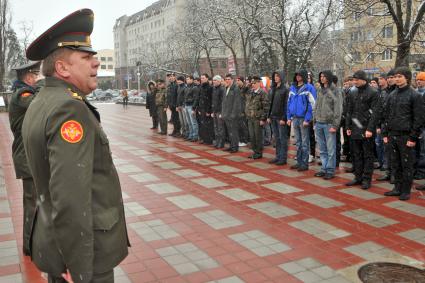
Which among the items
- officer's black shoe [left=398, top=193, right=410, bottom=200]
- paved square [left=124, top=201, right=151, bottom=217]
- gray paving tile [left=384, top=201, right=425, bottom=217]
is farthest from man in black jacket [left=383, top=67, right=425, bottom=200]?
paved square [left=124, top=201, right=151, bottom=217]

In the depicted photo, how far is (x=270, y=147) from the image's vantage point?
476 inches

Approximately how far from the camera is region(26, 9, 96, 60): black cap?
6.52 ft

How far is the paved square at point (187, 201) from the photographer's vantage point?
6.43 m

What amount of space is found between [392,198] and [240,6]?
1840 cm

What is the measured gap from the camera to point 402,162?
21.7 ft

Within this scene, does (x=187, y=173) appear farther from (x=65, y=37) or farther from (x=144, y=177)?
(x=65, y=37)

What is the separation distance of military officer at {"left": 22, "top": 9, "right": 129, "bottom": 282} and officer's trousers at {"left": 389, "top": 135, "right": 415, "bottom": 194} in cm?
564

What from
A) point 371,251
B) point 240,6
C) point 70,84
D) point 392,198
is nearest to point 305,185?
point 392,198

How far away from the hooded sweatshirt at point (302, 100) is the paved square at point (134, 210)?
4015 mm

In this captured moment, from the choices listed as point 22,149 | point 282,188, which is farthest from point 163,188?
point 22,149

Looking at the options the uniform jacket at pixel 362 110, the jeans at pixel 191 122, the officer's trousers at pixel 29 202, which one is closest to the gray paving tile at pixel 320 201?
the uniform jacket at pixel 362 110

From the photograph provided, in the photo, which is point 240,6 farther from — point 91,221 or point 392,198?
point 91,221

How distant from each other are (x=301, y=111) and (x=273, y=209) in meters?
3.09

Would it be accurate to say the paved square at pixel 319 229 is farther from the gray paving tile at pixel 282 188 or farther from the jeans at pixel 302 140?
the jeans at pixel 302 140
